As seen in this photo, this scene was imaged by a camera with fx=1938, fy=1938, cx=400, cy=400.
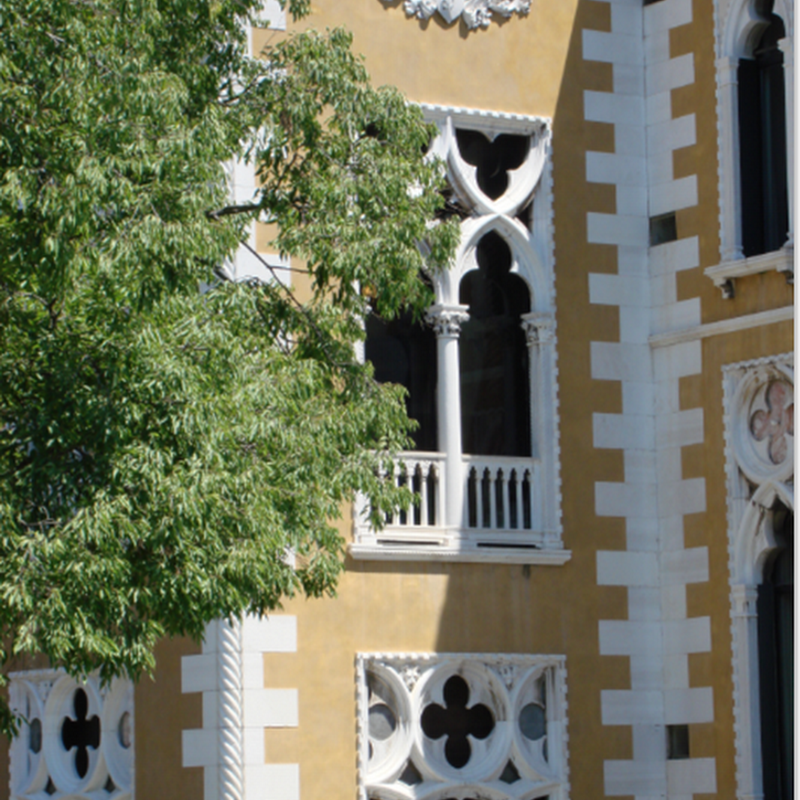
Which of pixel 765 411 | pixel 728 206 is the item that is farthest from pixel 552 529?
pixel 728 206

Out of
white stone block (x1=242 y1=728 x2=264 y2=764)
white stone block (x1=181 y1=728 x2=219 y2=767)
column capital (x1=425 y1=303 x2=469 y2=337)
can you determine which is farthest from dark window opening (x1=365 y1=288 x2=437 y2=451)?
white stone block (x1=181 y1=728 x2=219 y2=767)

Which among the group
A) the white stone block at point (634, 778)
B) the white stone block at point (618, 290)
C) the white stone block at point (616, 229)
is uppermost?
the white stone block at point (616, 229)

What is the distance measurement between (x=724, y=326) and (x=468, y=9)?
3461 millimetres

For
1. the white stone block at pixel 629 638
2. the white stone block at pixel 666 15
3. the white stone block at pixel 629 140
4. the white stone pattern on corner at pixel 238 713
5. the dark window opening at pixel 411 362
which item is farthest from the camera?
the dark window opening at pixel 411 362

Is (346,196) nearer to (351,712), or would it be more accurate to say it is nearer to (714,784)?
(351,712)

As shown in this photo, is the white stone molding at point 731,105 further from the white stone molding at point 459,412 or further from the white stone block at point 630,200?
the white stone molding at point 459,412

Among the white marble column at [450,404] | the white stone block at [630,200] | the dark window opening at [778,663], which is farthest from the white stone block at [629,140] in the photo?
the dark window opening at [778,663]

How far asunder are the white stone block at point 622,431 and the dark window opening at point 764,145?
5.60 ft

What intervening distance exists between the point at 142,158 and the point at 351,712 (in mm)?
5774

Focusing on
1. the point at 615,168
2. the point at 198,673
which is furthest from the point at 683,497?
the point at 198,673

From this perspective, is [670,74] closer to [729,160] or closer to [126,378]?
[729,160]

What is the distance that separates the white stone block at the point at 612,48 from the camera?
16875 millimetres

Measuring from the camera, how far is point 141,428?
10.5 meters

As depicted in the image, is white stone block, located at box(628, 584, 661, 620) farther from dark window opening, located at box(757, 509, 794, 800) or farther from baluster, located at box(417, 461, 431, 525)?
baluster, located at box(417, 461, 431, 525)
